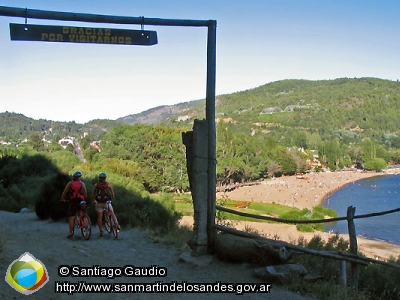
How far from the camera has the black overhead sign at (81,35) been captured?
669 cm

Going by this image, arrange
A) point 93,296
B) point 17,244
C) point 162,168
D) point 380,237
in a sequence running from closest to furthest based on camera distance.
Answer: point 93,296 < point 17,244 < point 380,237 < point 162,168

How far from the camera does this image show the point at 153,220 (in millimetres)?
12766

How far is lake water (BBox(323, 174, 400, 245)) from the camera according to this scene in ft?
134

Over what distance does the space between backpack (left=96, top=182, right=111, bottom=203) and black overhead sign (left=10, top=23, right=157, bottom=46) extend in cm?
373

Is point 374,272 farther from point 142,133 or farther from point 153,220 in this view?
point 142,133

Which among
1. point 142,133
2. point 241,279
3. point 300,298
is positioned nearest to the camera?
point 300,298

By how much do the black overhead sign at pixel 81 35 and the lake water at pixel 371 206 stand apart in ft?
113

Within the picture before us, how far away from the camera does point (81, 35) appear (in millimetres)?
6871

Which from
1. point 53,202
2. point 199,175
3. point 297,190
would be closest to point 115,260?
point 199,175

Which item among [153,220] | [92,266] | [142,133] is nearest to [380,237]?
[153,220]

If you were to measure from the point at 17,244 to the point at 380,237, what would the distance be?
36.1m

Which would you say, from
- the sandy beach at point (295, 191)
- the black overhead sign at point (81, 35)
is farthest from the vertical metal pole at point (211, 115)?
the sandy beach at point (295, 191)

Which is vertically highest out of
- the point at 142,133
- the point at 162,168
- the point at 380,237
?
the point at 142,133

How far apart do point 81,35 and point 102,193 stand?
13.1 feet
